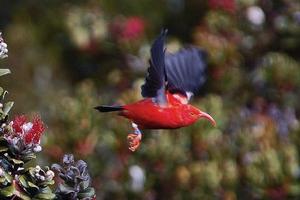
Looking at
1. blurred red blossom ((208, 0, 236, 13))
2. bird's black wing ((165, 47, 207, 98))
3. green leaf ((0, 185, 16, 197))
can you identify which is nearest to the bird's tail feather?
bird's black wing ((165, 47, 207, 98))

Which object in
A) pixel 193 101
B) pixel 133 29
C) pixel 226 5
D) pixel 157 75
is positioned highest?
pixel 157 75

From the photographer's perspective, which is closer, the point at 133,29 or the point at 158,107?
the point at 158,107

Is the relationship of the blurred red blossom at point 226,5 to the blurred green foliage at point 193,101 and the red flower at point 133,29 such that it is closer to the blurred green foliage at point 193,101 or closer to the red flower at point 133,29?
the blurred green foliage at point 193,101

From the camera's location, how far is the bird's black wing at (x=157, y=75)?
258 centimetres

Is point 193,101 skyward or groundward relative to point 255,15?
groundward

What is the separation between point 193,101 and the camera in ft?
19.8

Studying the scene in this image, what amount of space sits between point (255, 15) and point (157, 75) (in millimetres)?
4336

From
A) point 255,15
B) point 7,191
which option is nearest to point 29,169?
point 7,191

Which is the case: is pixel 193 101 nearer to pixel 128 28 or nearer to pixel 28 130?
pixel 128 28

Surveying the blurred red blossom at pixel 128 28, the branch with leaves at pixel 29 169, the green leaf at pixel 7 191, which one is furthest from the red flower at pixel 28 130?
the blurred red blossom at pixel 128 28

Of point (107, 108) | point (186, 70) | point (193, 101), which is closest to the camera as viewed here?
point (107, 108)

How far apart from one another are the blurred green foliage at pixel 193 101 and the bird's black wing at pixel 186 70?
6.59 ft

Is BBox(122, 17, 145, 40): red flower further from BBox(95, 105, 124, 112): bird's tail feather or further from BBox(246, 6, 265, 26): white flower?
BBox(95, 105, 124, 112): bird's tail feather

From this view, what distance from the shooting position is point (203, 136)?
5.62 meters
